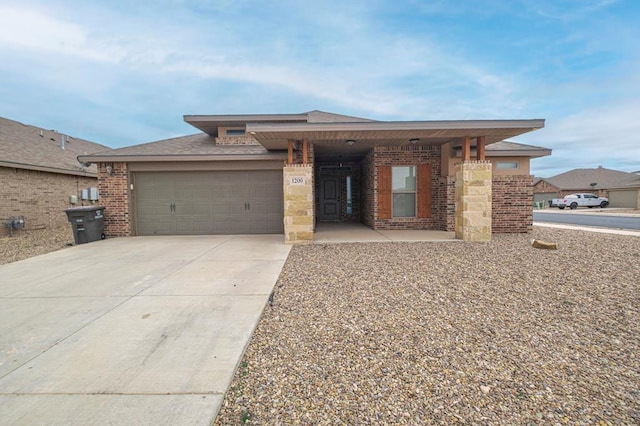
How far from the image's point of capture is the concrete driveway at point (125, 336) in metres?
2.19

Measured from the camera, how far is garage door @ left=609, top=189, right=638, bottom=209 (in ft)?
97.6

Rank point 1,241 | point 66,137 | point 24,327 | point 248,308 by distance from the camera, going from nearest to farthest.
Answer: point 24,327
point 248,308
point 1,241
point 66,137

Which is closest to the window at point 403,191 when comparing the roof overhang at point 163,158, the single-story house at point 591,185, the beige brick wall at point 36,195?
the roof overhang at point 163,158

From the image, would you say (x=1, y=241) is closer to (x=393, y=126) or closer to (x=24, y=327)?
(x=24, y=327)

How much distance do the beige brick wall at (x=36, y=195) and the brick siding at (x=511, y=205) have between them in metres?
17.5

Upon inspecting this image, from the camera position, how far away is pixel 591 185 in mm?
42250

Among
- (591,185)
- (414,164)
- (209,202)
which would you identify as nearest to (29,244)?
(209,202)

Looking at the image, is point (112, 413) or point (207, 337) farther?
point (207, 337)

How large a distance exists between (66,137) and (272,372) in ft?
73.4

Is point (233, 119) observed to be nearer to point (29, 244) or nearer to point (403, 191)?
point (403, 191)

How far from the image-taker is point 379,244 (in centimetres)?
836

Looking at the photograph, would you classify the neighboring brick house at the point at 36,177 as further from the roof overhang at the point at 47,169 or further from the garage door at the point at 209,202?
the garage door at the point at 209,202

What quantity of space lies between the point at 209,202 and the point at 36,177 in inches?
314

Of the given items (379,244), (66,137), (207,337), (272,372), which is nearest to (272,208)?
(379,244)
